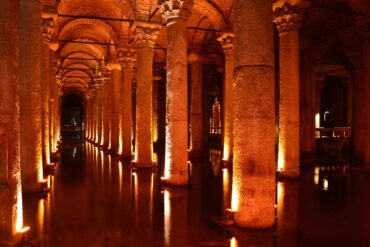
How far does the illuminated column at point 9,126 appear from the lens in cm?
429

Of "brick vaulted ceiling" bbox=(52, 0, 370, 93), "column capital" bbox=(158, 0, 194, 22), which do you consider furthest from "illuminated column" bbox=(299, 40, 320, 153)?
"column capital" bbox=(158, 0, 194, 22)

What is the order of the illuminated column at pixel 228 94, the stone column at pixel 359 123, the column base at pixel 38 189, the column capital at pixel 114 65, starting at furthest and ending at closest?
the column capital at pixel 114 65
the stone column at pixel 359 123
the illuminated column at pixel 228 94
the column base at pixel 38 189

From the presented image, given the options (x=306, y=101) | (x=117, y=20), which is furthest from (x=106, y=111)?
(x=306, y=101)

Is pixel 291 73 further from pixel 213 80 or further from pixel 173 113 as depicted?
pixel 213 80

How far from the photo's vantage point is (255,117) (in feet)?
17.3

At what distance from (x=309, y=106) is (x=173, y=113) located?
28.9 ft

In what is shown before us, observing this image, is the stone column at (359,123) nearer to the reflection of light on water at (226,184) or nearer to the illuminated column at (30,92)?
the reflection of light on water at (226,184)

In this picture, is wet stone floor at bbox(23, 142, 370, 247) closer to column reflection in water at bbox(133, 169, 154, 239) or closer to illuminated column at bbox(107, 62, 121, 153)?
column reflection in water at bbox(133, 169, 154, 239)

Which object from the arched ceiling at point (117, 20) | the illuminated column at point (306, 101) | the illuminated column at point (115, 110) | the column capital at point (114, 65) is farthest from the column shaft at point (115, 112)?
the illuminated column at point (306, 101)

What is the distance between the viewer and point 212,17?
1388cm

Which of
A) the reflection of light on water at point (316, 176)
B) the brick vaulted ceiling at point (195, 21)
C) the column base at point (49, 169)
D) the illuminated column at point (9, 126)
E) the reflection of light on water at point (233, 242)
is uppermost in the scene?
the brick vaulted ceiling at point (195, 21)

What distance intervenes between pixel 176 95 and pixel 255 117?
378 centimetres

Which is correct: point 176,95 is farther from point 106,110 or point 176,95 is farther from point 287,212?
point 106,110

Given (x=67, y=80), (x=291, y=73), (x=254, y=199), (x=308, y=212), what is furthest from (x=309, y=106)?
(x=67, y=80)
